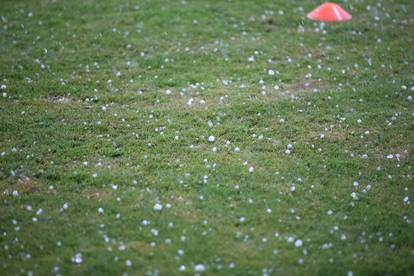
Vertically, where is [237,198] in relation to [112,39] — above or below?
below

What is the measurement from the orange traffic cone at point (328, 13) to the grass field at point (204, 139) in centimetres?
29

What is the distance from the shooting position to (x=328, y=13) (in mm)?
12750

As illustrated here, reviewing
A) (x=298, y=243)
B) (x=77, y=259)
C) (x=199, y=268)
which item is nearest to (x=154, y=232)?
(x=199, y=268)

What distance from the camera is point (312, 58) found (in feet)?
38.0

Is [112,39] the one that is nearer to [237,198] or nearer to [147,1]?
[147,1]

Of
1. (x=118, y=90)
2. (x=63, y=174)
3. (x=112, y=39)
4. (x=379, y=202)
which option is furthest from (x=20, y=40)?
(x=379, y=202)

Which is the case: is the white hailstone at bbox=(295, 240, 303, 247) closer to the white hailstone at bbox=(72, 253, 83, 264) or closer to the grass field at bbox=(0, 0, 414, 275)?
the grass field at bbox=(0, 0, 414, 275)

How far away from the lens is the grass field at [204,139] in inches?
259

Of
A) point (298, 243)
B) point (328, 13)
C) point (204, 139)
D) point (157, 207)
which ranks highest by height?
point (328, 13)

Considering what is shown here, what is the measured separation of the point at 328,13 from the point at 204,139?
19.2 ft

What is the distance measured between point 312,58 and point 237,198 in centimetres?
526

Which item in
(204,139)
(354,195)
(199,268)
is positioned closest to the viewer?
(199,268)

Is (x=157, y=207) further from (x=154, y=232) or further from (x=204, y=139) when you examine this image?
(x=204, y=139)

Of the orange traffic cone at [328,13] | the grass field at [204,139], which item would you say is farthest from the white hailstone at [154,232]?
the orange traffic cone at [328,13]
